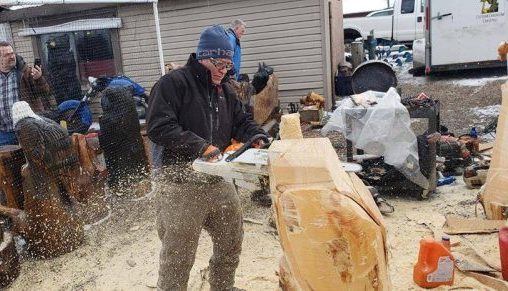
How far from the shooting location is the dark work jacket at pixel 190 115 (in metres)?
2.61

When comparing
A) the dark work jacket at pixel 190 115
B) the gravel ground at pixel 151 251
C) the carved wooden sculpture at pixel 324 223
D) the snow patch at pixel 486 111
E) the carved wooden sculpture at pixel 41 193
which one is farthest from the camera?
the snow patch at pixel 486 111

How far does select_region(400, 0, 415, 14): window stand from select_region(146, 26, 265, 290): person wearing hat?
15.8 metres

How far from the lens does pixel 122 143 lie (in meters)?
5.42

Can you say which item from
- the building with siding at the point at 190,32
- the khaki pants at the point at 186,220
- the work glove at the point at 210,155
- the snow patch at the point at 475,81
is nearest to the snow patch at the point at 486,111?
the snow patch at the point at 475,81

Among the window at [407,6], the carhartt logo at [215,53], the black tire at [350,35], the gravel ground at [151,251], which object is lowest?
the gravel ground at [151,251]

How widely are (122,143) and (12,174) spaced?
133cm

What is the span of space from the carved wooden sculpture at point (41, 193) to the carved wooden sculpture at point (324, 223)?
3162mm

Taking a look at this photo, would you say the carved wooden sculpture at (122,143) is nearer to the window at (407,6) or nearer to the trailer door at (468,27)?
the trailer door at (468,27)

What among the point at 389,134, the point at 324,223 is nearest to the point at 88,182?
the point at 389,134

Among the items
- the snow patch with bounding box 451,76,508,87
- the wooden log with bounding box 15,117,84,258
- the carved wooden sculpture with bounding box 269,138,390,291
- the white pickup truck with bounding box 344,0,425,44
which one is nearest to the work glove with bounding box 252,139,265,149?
the carved wooden sculpture with bounding box 269,138,390,291

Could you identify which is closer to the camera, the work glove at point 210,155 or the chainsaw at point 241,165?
the chainsaw at point 241,165

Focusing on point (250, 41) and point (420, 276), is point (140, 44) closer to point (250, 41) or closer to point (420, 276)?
point (250, 41)

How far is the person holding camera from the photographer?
4930mm

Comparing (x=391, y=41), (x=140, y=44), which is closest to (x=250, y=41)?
(x=140, y=44)
